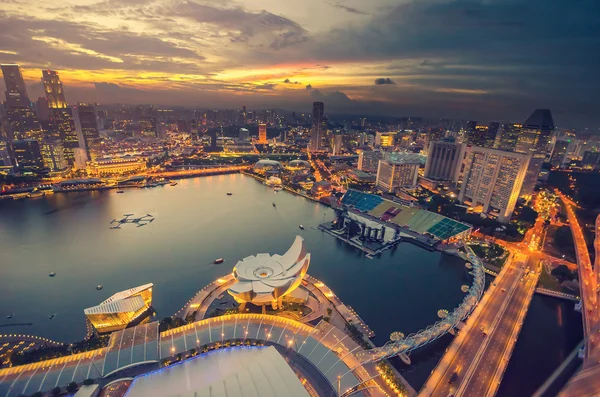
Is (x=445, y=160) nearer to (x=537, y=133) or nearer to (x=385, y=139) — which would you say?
(x=537, y=133)

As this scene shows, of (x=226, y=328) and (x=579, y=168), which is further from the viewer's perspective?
(x=579, y=168)

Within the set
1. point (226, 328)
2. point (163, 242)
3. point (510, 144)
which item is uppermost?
point (510, 144)

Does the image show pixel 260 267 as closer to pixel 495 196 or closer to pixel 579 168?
pixel 495 196

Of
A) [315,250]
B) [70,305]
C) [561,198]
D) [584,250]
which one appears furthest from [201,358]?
[561,198]

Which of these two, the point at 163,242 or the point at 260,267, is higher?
the point at 260,267

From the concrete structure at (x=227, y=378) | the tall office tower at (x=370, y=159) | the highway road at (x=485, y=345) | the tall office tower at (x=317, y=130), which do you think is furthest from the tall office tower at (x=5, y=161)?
the highway road at (x=485, y=345)

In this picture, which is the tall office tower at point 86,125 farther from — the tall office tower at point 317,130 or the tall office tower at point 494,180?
the tall office tower at point 494,180
